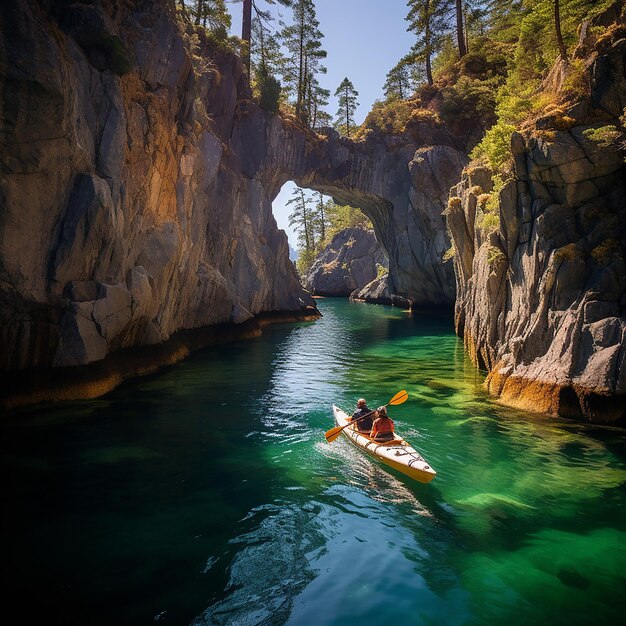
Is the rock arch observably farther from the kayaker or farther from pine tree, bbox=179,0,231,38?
the kayaker

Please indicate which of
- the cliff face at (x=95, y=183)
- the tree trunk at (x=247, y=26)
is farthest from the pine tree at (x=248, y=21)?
the cliff face at (x=95, y=183)

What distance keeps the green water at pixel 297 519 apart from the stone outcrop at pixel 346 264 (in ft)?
182

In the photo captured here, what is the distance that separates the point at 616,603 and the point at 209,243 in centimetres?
2664

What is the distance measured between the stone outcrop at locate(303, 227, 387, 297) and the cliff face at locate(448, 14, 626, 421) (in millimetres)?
50528

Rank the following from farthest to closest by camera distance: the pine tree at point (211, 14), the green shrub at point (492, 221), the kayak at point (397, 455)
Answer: the pine tree at point (211, 14), the green shrub at point (492, 221), the kayak at point (397, 455)

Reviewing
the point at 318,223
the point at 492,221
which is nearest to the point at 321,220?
the point at 318,223

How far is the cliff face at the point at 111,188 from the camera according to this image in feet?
39.0

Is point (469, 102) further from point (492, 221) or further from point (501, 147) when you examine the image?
point (492, 221)

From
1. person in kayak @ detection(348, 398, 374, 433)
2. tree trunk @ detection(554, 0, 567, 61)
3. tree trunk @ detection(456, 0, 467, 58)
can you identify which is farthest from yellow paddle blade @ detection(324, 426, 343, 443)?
tree trunk @ detection(456, 0, 467, 58)

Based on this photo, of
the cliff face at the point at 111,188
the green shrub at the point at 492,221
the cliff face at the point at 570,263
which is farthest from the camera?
the green shrub at the point at 492,221

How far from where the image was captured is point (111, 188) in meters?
15.4

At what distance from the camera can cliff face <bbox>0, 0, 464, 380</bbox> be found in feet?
39.0

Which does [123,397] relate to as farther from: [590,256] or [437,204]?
[437,204]

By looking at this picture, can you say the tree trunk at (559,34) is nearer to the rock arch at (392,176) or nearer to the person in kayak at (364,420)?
the person in kayak at (364,420)
